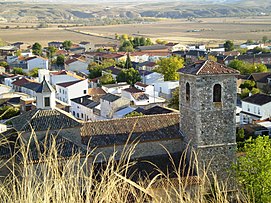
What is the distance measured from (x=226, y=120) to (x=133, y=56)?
4261 centimetres

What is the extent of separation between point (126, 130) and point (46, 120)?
2.42 m

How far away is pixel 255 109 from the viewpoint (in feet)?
88.0

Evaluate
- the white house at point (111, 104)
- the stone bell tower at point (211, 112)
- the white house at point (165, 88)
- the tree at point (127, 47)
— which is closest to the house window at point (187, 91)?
the stone bell tower at point (211, 112)

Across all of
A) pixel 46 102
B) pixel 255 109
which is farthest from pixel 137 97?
pixel 46 102

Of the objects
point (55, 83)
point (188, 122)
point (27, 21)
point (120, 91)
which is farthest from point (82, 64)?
point (27, 21)

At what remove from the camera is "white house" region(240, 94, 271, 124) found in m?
26.2

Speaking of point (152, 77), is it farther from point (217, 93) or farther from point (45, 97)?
point (217, 93)

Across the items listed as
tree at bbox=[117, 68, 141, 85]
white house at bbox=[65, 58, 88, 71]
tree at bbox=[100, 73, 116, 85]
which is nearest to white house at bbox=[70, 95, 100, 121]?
tree at bbox=[100, 73, 116, 85]

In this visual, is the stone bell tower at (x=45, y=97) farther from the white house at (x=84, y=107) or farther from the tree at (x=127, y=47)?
the tree at (x=127, y=47)

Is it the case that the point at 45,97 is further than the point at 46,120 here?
Yes

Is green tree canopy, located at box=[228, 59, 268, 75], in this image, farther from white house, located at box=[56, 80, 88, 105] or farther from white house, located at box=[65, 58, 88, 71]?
white house, located at box=[56, 80, 88, 105]

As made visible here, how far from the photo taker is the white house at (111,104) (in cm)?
2620

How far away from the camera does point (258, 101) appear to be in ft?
87.7

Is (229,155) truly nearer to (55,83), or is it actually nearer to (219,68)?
(219,68)
